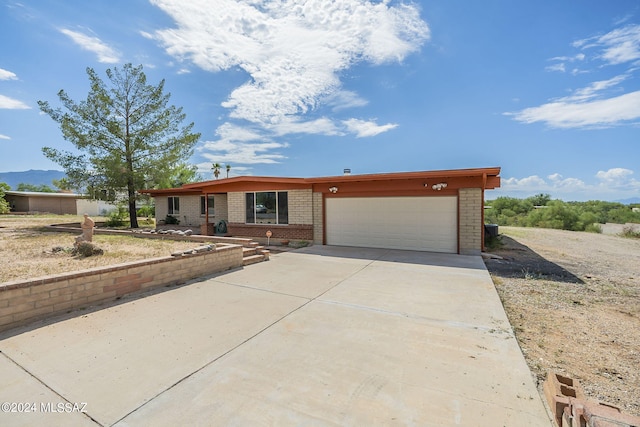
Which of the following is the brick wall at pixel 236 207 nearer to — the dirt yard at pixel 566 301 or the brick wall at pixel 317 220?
the brick wall at pixel 317 220

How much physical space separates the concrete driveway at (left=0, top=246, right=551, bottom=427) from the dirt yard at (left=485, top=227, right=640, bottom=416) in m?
0.38

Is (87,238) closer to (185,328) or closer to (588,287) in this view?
(185,328)

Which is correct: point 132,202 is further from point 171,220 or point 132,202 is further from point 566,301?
point 566,301

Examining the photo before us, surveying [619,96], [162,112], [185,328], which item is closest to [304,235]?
[185,328]

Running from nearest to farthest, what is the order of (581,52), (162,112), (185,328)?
(185,328)
(581,52)
(162,112)

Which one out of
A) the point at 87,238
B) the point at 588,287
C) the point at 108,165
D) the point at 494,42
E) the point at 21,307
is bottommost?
the point at 588,287

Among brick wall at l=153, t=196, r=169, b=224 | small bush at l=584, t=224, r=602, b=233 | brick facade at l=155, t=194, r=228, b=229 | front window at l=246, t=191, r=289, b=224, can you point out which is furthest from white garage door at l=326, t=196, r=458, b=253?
small bush at l=584, t=224, r=602, b=233

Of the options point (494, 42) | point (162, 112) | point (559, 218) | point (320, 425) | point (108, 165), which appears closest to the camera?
point (320, 425)

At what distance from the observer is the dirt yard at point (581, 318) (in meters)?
2.83

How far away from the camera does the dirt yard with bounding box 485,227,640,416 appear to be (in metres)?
2.83

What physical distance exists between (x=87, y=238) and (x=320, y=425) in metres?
8.38

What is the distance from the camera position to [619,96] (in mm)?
11531

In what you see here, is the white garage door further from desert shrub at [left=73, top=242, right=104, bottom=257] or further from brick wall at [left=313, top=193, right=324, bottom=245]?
desert shrub at [left=73, top=242, right=104, bottom=257]

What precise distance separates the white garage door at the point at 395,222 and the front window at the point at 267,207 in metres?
2.02
